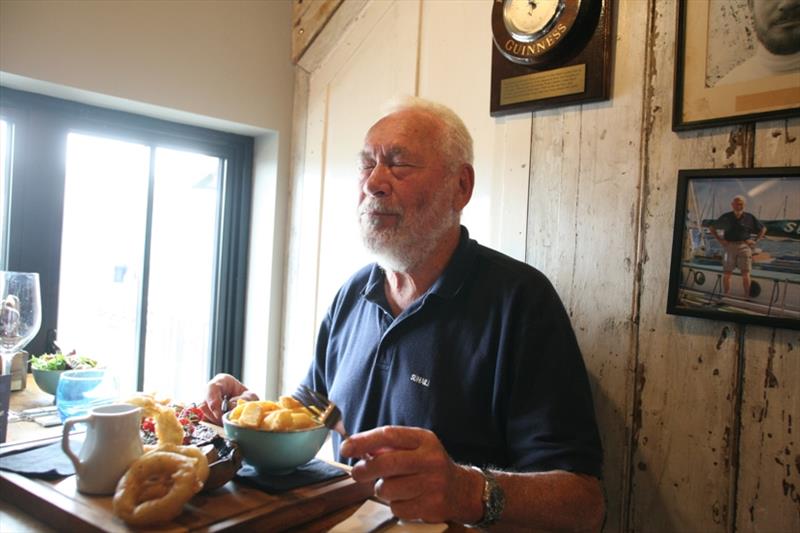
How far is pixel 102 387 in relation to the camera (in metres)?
1.38

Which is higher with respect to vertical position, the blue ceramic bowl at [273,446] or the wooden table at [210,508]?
the blue ceramic bowl at [273,446]

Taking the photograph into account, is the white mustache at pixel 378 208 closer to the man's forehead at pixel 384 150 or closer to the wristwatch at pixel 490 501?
the man's forehead at pixel 384 150

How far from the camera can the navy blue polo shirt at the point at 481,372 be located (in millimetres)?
1149

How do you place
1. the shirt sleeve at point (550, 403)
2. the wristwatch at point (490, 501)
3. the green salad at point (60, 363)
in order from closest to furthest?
the wristwatch at point (490, 501), the shirt sleeve at point (550, 403), the green salad at point (60, 363)

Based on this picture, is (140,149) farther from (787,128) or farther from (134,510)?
(787,128)

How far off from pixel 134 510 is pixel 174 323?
1.79 m

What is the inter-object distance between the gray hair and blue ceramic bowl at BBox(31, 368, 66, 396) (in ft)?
3.77

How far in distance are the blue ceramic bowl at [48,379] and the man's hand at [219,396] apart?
1.76ft

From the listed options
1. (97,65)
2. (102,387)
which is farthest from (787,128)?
(97,65)

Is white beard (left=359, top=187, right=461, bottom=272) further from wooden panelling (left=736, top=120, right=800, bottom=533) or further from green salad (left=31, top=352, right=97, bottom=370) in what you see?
green salad (left=31, top=352, right=97, bottom=370)

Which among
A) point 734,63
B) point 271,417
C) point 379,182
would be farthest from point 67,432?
point 734,63

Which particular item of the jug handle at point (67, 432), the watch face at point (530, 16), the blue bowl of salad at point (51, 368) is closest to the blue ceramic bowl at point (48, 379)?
the blue bowl of salad at point (51, 368)

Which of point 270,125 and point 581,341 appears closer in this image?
point 581,341

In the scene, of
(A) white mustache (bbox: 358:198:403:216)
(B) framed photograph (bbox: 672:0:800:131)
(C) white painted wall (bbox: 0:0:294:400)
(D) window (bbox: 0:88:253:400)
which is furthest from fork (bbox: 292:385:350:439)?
(C) white painted wall (bbox: 0:0:294:400)
